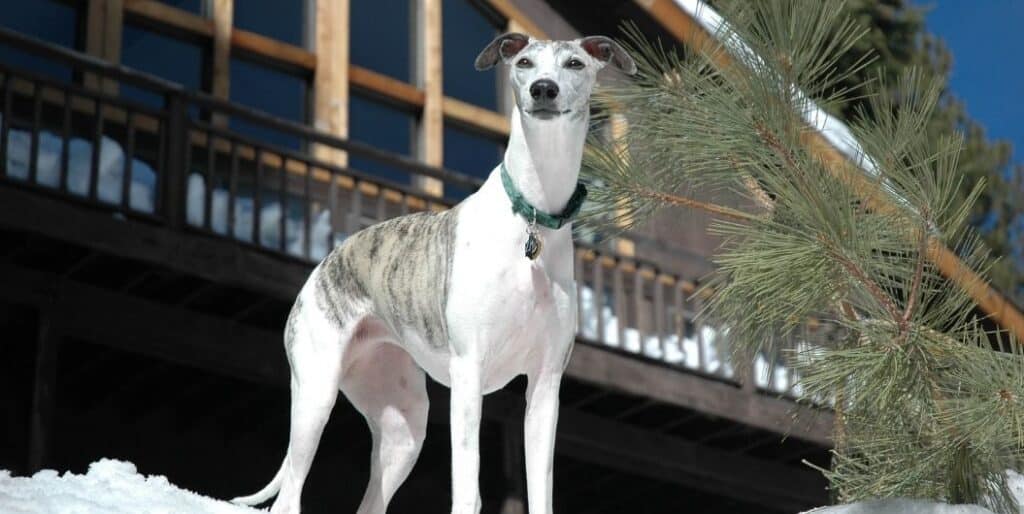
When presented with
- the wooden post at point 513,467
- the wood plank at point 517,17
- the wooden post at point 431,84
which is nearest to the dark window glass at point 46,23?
the wooden post at point 431,84

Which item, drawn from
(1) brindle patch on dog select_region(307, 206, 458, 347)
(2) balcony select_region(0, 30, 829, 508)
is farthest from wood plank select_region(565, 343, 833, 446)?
(1) brindle patch on dog select_region(307, 206, 458, 347)

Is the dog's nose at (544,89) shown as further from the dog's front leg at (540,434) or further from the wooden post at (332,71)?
the wooden post at (332,71)

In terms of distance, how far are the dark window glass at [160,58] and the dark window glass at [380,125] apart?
1383mm

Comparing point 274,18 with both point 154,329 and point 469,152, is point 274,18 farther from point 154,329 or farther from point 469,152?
point 154,329

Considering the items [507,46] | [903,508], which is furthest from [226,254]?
[903,508]

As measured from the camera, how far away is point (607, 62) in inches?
224

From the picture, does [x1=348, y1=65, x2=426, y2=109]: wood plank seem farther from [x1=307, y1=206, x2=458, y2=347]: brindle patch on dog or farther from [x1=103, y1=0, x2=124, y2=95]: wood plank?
[x1=307, y1=206, x2=458, y2=347]: brindle patch on dog

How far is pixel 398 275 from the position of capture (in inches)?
231

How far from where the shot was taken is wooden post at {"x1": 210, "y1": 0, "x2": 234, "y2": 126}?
1327 cm

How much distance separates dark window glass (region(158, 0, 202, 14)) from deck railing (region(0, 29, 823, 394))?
0.73 metres

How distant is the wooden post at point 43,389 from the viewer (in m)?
10.6

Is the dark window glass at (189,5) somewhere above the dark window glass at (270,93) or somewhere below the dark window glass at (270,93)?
above

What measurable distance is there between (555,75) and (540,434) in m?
1.10

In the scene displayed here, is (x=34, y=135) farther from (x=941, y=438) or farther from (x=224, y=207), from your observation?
(x=941, y=438)
